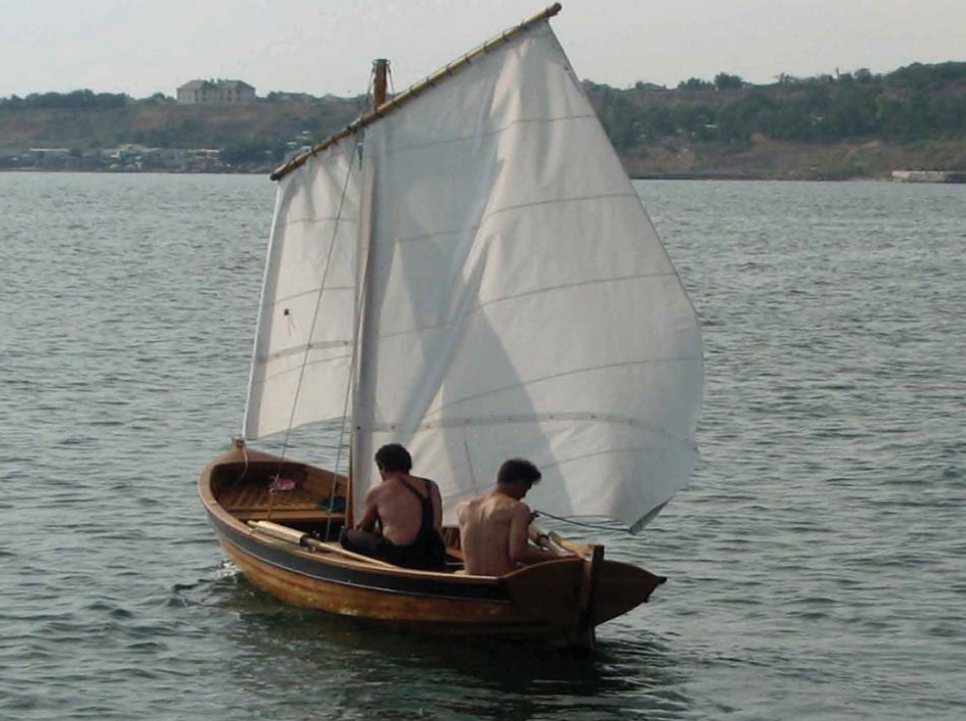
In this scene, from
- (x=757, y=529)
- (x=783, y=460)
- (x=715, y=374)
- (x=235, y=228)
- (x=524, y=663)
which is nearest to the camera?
(x=524, y=663)

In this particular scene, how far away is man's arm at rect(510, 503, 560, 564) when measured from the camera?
1859cm

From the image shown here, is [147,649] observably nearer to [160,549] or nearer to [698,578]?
[160,549]

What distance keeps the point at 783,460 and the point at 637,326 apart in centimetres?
1296

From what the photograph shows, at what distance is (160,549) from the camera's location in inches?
986

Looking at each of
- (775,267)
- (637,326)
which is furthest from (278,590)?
(775,267)

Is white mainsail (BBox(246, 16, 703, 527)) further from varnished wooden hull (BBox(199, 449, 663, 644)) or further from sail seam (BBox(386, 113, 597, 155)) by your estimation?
varnished wooden hull (BBox(199, 449, 663, 644))

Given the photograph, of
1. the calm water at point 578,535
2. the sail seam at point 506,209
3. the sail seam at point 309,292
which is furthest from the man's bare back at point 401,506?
the sail seam at point 309,292

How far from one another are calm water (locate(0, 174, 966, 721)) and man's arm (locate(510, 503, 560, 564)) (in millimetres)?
970

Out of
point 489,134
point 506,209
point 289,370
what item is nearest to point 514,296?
point 506,209

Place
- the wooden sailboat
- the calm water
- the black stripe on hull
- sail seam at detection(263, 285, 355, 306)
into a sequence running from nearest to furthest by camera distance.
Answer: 1. the black stripe on hull
2. the calm water
3. the wooden sailboat
4. sail seam at detection(263, 285, 355, 306)

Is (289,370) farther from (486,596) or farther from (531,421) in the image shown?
(486,596)

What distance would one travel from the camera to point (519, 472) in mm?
18469

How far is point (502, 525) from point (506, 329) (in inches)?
82.8

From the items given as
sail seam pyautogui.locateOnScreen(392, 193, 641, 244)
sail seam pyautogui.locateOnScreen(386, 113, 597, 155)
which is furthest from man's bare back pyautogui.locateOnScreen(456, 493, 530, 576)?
sail seam pyautogui.locateOnScreen(386, 113, 597, 155)
